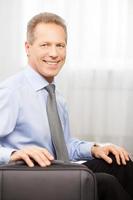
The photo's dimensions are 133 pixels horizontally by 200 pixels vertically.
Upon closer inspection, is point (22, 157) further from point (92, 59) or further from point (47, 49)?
point (92, 59)

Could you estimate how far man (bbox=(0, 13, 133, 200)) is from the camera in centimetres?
129

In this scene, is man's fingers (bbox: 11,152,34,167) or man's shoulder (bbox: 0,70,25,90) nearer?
man's fingers (bbox: 11,152,34,167)

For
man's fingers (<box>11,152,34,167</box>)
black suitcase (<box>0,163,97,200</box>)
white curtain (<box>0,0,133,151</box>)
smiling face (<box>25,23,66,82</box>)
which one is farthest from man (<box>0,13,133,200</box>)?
white curtain (<box>0,0,133,151</box>)

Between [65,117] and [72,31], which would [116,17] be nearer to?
[72,31]

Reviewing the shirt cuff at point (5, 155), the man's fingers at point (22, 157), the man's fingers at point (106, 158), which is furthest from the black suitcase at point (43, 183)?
the man's fingers at point (106, 158)

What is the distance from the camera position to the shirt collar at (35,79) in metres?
1.39

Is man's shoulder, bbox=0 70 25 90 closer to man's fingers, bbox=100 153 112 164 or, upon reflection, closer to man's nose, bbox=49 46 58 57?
man's nose, bbox=49 46 58 57

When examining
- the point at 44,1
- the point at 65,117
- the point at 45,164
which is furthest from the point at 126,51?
the point at 45,164

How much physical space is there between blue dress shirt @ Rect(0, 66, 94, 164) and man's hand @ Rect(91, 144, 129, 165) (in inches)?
1.7

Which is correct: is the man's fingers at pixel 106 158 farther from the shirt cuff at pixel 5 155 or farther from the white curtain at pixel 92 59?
the white curtain at pixel 92 59

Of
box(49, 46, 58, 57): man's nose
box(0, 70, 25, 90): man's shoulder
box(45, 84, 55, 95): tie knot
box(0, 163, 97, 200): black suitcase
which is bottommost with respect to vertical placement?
box(0, 163, 97, 200): black suitcase

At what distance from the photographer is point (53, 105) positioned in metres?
1.40

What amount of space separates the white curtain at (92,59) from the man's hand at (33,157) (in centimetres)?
173

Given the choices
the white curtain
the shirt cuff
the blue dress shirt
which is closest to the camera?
the shirt cuff
